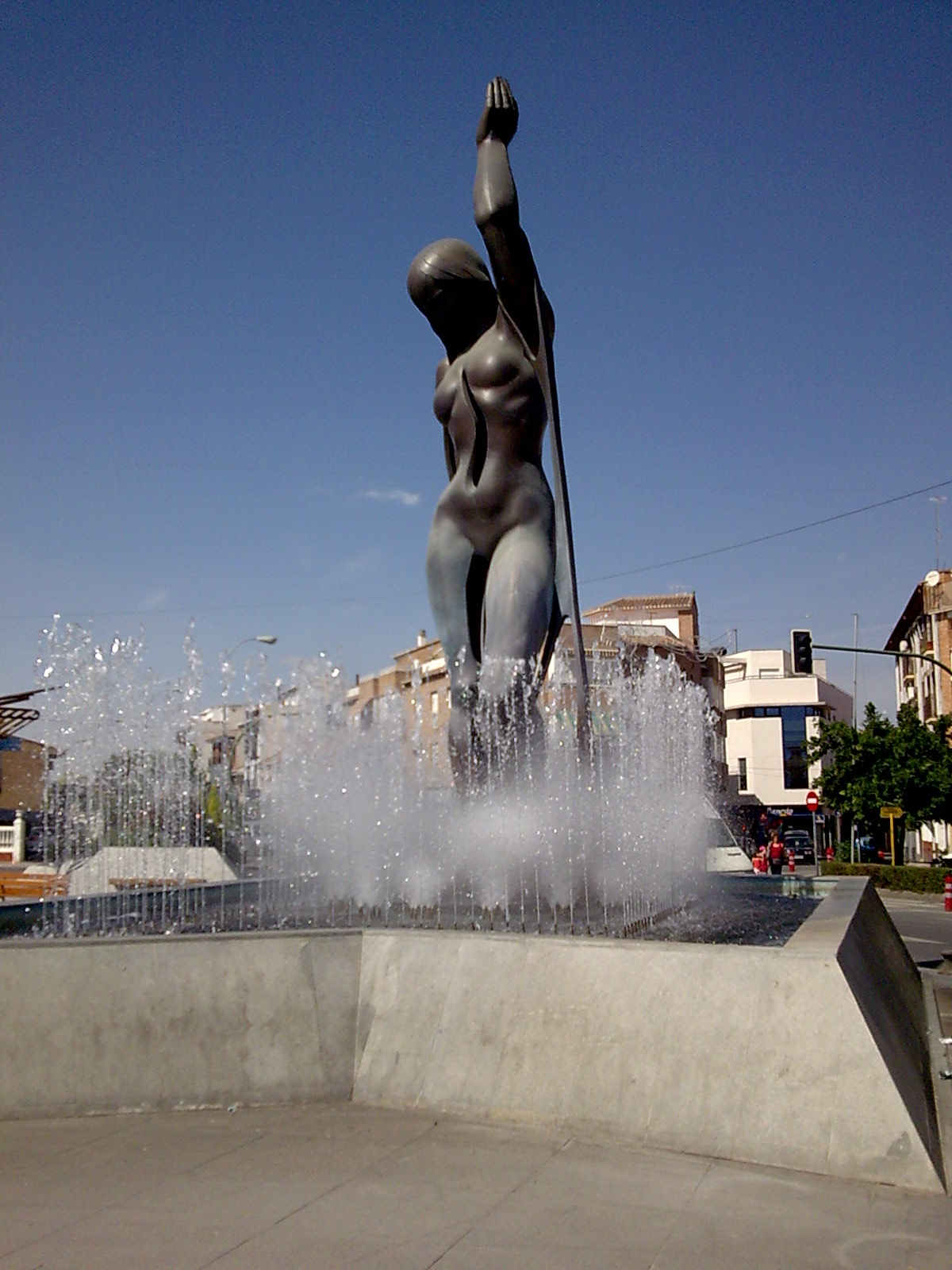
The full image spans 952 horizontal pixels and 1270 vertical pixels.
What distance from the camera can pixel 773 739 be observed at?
197 ft

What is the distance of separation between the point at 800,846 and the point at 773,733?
18.1m

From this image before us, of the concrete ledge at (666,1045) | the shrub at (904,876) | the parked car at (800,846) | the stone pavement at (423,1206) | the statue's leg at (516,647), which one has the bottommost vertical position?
the parked car at (800,846)

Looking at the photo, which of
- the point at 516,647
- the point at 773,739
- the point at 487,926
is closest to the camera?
the point at 487,926

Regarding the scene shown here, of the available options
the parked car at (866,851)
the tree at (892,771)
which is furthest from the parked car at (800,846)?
the tree at (892,771)

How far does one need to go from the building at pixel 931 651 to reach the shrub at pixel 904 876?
1012cm

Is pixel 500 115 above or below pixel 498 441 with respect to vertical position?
above

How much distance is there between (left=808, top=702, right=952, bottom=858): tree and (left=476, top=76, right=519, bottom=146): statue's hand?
2417 centimetres

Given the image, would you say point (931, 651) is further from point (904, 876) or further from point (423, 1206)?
point (423, 1206)

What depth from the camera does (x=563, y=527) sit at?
8750 mm

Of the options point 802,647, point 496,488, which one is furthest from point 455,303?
point 802,647

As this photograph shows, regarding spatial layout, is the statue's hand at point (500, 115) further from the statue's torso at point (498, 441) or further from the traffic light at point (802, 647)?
the traffic light at point (802, 647)

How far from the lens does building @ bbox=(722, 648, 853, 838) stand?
5894 centimetres

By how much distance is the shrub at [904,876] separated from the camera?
23344 mm

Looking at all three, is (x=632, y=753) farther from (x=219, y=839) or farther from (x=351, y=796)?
(x=219, y=839)
